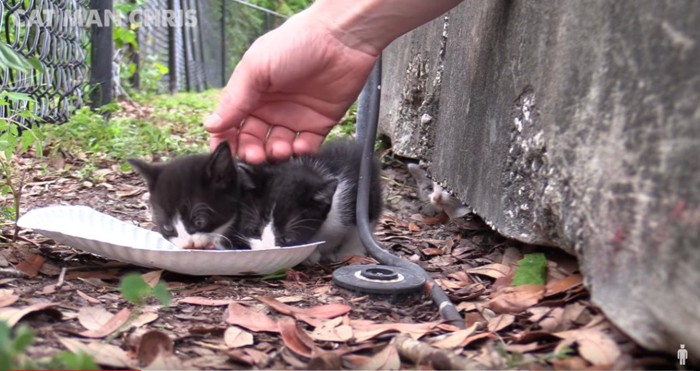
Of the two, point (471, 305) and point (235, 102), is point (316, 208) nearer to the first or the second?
point (235, 102)

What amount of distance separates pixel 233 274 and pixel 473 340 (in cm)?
74

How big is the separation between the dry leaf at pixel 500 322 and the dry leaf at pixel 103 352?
63 cm

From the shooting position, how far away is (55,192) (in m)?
2.72

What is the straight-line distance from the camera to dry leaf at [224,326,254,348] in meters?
1.21

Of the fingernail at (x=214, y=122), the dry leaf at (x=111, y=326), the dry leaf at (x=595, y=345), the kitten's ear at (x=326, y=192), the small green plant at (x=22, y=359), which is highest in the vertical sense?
the fingernail at (x=214, y=122)

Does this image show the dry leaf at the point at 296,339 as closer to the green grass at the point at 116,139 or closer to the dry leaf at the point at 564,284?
the dry leaf at the point at 564,284

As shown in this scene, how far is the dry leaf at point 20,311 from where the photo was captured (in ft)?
3.88

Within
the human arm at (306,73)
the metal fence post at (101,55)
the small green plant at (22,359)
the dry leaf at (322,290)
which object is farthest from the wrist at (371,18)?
the metal fence post at (101,55)

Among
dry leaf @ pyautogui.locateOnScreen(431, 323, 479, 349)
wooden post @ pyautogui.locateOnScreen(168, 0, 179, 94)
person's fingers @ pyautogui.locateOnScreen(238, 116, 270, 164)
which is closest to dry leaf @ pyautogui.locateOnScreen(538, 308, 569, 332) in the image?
dry leaf @ pyautogui.locateOnScreen(431, 323, 479, 349)

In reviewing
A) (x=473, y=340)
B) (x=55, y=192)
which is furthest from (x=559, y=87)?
(x=55, y=192)

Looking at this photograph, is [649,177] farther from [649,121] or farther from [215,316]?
[215,316]

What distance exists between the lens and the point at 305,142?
2.33 metres

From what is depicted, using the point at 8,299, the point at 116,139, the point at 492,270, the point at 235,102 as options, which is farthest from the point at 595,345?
the point at 116,139

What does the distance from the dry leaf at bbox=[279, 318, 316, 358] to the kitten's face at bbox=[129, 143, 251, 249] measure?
0.72 meters
